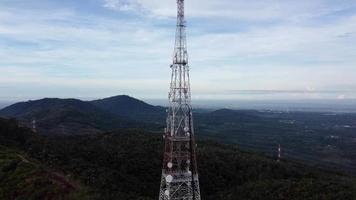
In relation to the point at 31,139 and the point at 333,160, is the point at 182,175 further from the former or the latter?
the point at 333,160

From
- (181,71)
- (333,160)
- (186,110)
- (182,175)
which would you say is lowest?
(333,160)

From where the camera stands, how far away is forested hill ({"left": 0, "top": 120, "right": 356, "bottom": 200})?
53.4m

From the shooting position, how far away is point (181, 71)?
31.0 meters

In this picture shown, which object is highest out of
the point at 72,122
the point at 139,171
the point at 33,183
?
the point at 72,122

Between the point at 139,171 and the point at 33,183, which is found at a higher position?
the point at 33,183

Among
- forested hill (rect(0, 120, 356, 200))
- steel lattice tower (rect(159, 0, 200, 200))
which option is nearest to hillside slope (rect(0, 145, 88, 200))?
forested hill (rect(0, 120, 356, 200))

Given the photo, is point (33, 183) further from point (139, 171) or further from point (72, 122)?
point (72, 122)

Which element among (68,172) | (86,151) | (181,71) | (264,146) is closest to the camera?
(181,71)

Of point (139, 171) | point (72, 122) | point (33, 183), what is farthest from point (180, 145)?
point (72, 122)

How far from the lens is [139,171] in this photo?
2891 inches

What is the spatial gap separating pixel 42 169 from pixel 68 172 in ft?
16.1

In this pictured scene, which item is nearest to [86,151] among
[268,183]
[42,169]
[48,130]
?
[42,169]

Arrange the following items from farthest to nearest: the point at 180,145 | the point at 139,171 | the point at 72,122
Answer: the point at 72,122, the point at 139,171, the point at 180,145

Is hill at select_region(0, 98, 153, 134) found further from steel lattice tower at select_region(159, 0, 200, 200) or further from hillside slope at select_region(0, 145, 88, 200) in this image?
steel lattice tower at select_region(159, 0, 200, 200)
